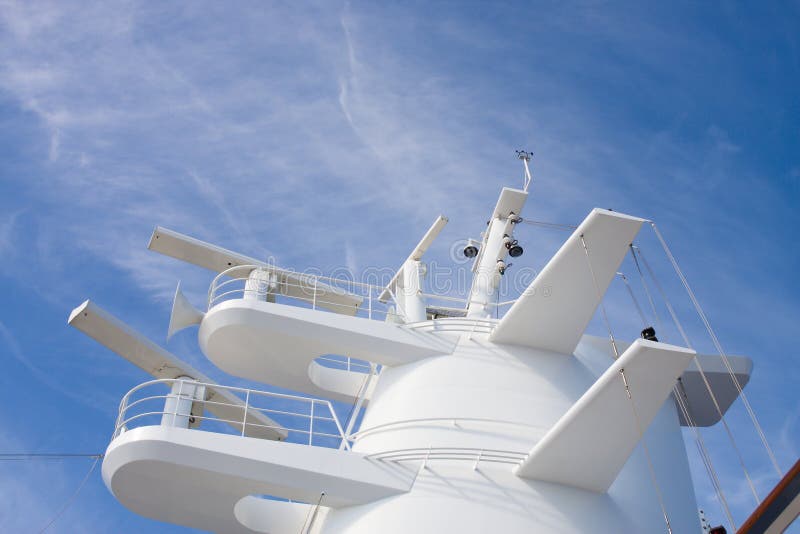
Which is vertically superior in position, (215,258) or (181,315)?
(215,258)

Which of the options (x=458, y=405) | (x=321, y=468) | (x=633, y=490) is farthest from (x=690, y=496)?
(x=321, y=468)

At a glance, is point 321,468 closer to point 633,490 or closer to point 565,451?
point 565,451

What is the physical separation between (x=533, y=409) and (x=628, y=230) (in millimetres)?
2828

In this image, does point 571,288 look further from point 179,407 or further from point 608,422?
point 179,407

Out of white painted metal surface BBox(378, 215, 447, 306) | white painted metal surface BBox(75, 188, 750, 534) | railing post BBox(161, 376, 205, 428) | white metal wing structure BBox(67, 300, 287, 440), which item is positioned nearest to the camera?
white painted metal surface BBox(75, 188, 750, 534)

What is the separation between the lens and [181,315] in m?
13.0

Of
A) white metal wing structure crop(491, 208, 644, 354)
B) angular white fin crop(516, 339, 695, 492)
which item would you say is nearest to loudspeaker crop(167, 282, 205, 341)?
white metal wing structure crop(491, 208, 644, 354)

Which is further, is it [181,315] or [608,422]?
[181,315]

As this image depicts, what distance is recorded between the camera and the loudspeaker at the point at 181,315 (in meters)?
12.9

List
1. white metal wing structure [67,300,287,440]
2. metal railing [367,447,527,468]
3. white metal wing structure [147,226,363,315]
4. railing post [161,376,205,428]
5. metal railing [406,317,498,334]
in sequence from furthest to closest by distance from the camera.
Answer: white metal wing structure [147,226,363,315] → white metal wing structure [67,300,287,440] → metal railing [406,317,498,334] → railing post [161,376,205,428] → metal railing [367,447,527,468]

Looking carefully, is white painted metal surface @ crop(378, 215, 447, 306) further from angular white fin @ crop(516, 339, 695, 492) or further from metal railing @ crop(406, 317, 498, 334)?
angular white fin @ crop(516, 339, 695, 492)

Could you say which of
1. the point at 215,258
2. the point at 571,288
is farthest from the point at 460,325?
the point at 215,258

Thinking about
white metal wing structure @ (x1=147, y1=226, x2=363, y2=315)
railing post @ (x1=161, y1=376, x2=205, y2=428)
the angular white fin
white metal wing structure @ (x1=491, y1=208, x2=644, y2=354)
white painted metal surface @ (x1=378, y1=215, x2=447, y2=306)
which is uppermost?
white painted metal surface @ (x1=378, y1=215, x2=447, y2=306)

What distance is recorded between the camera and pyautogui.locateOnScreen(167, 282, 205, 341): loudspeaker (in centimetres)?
1287
